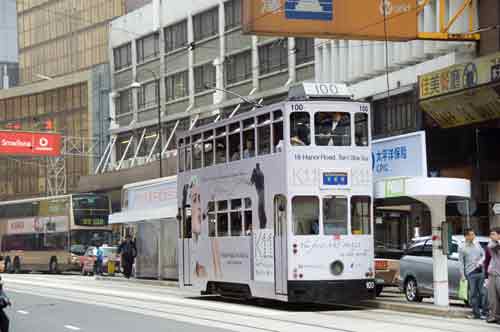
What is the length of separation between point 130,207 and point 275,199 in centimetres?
1961

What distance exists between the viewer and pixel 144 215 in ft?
130

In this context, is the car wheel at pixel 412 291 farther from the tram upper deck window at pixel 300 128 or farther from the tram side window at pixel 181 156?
the tram side window at pixel 181 156

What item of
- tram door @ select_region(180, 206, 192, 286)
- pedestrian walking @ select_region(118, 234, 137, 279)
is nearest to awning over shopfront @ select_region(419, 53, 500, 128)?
tram door @ select_region(180, 206, 192, 286)

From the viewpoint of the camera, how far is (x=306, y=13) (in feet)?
108

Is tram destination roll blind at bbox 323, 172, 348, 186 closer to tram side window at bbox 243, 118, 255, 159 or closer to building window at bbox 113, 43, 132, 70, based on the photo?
tram side window at bbox 243, 118, 255, 159

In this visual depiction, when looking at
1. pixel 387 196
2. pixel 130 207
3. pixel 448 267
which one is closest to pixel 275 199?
pixel 387 196

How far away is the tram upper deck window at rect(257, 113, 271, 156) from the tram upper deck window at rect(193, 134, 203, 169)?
12.4ft

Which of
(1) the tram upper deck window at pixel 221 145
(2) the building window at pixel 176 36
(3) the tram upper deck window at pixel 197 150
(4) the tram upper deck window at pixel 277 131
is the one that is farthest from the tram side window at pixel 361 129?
(2) the building window at pixel 176 36

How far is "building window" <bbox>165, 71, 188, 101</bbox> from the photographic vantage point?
69812mm

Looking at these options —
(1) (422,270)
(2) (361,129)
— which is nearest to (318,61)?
(1) (422,270)

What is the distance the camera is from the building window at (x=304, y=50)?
181 feet

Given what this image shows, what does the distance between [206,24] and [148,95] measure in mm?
9616

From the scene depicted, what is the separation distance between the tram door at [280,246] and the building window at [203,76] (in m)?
43.5

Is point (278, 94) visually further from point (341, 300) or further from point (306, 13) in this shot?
point (341, 300)
